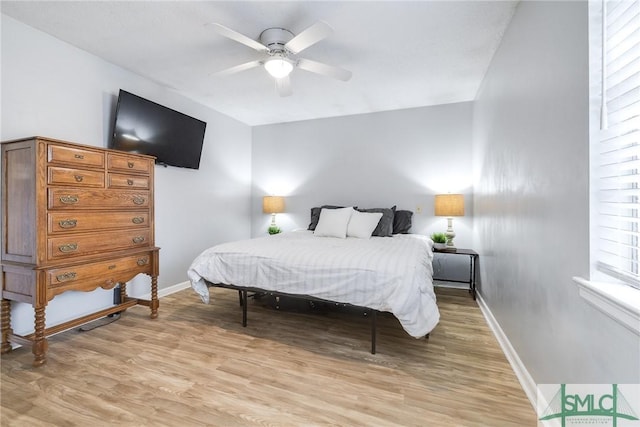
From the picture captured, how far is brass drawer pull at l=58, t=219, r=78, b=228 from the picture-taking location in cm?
203

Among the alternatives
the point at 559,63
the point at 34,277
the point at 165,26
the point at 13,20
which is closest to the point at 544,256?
the point at 559,63

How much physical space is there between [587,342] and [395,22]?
2.24 m

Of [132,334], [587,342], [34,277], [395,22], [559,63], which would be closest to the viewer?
[587,342]

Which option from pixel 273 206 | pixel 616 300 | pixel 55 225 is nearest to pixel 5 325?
pixel 55 225

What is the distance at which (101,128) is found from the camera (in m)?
2.76

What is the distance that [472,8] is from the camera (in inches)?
77.1

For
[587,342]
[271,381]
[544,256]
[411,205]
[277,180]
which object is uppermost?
[277,180]

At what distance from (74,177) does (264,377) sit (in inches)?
79.7

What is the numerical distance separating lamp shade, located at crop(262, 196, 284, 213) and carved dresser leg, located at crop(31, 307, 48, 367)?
9.85 feet

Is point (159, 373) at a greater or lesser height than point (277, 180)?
lesser

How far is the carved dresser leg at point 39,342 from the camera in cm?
192

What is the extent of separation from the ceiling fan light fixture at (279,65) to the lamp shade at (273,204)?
2.50 meters

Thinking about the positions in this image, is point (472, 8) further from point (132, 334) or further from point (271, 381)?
point (132, 334)

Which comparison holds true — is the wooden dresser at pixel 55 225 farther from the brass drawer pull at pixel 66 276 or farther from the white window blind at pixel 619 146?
the white window blind at pixel 619 146
